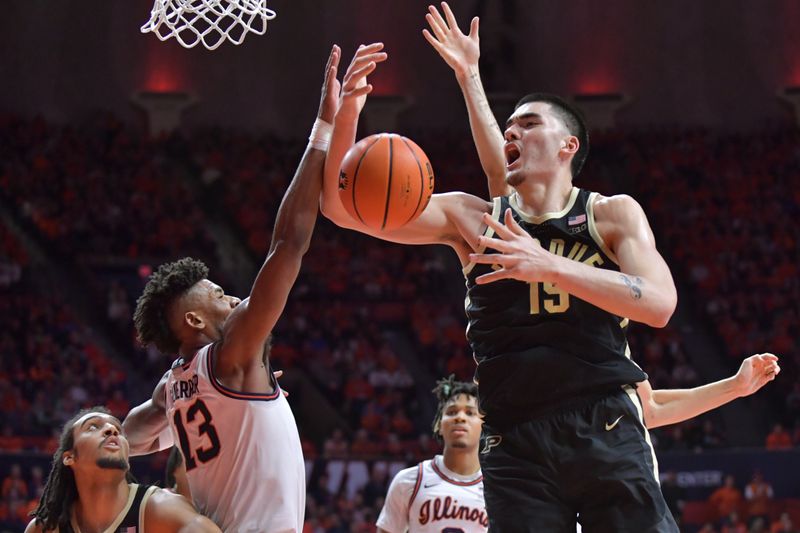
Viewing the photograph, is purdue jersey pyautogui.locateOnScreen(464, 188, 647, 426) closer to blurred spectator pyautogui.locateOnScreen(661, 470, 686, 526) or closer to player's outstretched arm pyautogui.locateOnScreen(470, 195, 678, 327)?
player's outstretched arm pyautogui.locateOnScreen(470, 195, 678, 327)

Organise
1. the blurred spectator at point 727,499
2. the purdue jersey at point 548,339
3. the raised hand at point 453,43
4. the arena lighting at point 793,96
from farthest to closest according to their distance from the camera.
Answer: the arena lighting at point 793,96, the blurred spectator at point 727,499, the raised hand at point 453,43, the purdue jersey at point 548,339

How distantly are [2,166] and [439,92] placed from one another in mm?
8727

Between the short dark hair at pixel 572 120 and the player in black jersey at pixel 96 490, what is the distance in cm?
204

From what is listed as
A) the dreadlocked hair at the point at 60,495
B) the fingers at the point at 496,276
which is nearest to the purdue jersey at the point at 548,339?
the fingers at the point at 496,276

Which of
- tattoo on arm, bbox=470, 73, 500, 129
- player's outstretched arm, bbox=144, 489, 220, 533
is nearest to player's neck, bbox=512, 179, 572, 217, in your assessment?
tattoo on arm, bbox=470, 73, 500, 129

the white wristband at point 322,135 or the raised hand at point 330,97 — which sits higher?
the raised hand at point 330,97

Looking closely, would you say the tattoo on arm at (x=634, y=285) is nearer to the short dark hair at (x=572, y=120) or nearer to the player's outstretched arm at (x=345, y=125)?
the short dark hair at (x=572, y=120)

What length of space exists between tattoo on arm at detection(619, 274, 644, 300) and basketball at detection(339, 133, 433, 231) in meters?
0.81

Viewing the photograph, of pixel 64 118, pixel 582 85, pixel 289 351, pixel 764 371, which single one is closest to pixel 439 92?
pixel 582 85

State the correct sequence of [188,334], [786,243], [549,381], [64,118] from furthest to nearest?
[64,118]
[786,243]
[188,334]
[549,381]

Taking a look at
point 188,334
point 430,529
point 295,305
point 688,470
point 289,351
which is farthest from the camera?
point 295,305

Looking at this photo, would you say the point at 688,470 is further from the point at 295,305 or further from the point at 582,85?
the point at 582,85

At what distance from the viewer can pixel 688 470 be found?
11.3 meters

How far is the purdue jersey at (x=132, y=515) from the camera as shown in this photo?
166 inches
